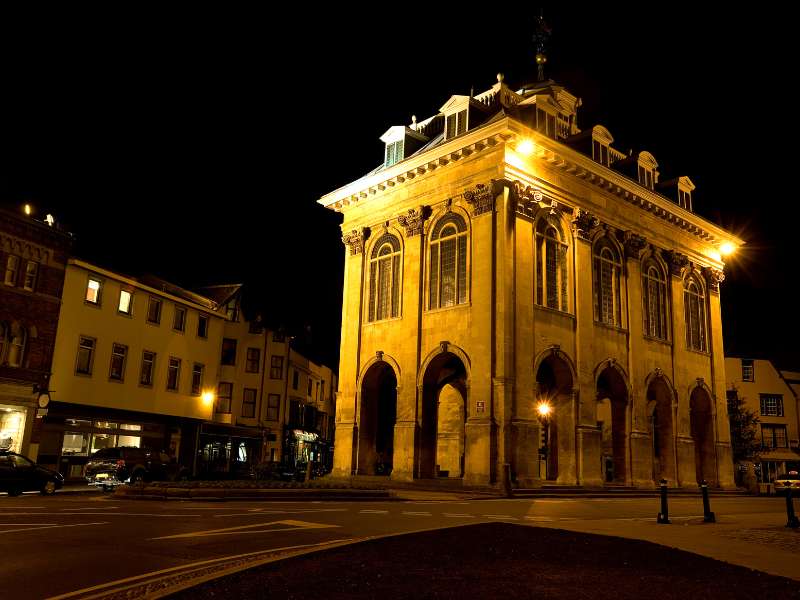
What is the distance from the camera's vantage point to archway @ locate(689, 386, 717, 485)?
3812 centimetres

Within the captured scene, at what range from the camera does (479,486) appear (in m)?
26.8

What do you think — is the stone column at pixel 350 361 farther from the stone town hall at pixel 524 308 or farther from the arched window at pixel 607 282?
the arched window at pixel 607 282

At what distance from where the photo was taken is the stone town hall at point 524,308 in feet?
95.7

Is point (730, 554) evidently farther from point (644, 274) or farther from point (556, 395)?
point (644, 274)

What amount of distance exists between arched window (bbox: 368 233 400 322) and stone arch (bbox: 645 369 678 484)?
13235 mm

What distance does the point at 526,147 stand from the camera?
30453mm

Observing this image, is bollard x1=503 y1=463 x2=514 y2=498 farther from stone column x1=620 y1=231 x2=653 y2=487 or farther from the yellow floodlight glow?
the yellow floodlight glow

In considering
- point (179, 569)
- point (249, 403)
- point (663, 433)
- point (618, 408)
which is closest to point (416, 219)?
point (618, 408)

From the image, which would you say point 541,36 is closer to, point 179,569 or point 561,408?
point 561,408

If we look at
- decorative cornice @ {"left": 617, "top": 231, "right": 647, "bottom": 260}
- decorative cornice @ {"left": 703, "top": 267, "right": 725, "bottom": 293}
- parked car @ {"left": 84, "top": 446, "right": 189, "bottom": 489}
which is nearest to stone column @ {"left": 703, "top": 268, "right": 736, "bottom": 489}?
decorative cornice @ {"left": 703, "top": 267, "right": 725, "bottom": 293}

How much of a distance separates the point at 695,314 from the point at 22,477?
33674mm

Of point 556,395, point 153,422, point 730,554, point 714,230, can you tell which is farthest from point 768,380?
point 730,554

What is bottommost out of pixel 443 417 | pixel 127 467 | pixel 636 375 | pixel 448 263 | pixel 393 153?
pixel 127 467

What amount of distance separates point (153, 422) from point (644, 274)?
27417mm
